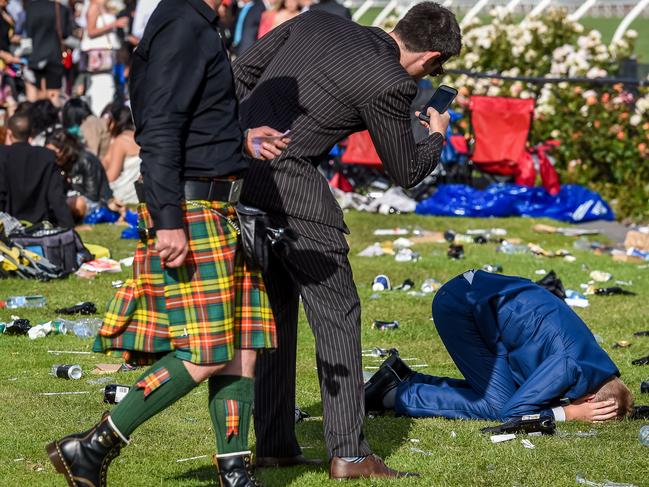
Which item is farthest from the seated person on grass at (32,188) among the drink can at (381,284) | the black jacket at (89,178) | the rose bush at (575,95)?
the rose bush at (575,95)

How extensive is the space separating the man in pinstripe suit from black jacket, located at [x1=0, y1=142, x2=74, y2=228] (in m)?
6.69

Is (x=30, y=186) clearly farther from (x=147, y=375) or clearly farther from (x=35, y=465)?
(x=147, y=375)

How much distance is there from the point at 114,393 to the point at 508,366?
1.90 m

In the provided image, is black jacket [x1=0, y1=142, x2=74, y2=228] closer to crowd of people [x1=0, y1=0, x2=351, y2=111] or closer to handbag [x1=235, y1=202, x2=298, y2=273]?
crowd of people [x1=0, y1=0, x2=351, y2=111]

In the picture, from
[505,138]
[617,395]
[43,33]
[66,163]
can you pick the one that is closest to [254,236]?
[617,395]

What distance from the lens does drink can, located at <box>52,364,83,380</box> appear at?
689 cm

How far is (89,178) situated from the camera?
44.2 ft

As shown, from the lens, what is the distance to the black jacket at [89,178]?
530 inches

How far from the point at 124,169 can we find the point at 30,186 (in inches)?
118

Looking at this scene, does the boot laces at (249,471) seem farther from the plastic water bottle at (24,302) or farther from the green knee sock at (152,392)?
the plastic water bottle at (24,302)

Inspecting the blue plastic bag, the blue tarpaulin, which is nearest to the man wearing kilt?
the blue plastic bag

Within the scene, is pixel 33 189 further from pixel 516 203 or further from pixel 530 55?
pixel 530 55

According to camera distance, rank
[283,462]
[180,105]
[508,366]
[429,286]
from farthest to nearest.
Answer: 1. [429,286]
2. [508,366]
3. [283,462]
4. [180,105]

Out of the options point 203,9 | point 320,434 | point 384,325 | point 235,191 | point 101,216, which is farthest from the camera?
point 101,216
